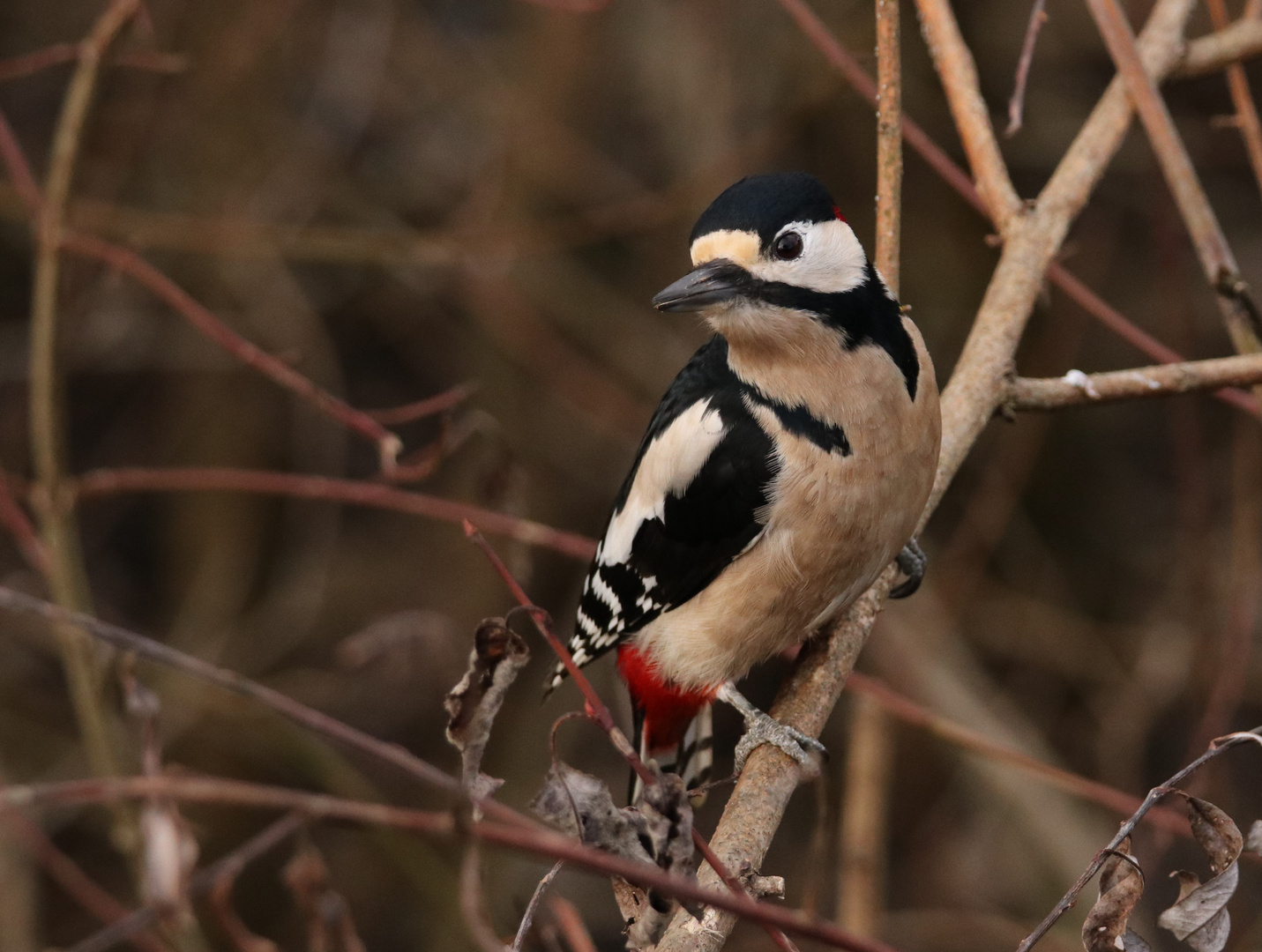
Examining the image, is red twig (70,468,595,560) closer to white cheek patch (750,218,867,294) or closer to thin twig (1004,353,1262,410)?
white cheek patch (750,218,867,294)

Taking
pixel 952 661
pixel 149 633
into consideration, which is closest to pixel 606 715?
pixel 952 661

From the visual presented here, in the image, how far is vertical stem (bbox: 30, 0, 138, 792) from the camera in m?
3.35

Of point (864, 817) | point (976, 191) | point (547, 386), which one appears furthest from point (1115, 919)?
point (547, 386)

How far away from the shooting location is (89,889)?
302cm

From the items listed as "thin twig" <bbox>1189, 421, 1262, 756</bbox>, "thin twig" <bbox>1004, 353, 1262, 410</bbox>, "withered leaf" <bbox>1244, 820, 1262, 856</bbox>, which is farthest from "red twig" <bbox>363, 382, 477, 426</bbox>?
"thin twig" <bbox>1189, 421, 1262, 756</bbox>

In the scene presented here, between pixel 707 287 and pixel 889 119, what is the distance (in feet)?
1.93

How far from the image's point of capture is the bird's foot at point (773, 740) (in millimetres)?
2354

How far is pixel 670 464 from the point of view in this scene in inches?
116

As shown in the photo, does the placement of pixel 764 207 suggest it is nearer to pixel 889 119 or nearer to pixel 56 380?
pixel 889 119

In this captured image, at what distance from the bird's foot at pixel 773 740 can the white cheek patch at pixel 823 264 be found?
0.87 m

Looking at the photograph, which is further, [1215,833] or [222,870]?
[1215,833]

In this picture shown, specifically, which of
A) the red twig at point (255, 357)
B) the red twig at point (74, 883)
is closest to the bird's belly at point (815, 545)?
the red twig at point (255, 357)

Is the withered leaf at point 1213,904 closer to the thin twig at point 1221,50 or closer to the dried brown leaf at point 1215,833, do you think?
the dried brown leaf at point 1215,833

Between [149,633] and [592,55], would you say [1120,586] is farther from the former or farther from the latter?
[149,633]
